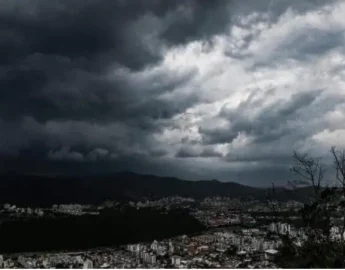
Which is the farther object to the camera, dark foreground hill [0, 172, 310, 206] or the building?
dark foreground hill [0, 172, 310, 206]

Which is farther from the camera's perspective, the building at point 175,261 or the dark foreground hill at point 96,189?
the dark foreground hill at point 96,189

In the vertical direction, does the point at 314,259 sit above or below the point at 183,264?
above

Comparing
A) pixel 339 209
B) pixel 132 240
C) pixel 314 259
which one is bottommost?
pixel 132 240

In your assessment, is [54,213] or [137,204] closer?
[54,213]

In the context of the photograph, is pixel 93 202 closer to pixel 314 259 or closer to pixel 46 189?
pixel 46 189

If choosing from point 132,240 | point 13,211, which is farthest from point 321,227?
point 13,211

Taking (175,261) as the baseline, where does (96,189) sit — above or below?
above

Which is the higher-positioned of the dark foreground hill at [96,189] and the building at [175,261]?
the dark foreground hill at [96,189]

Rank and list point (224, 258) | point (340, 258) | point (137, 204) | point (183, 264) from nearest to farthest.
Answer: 1. point (340, 258)
2. point (183, 264)
3. point (224, 258)
4. point (137, 204)
